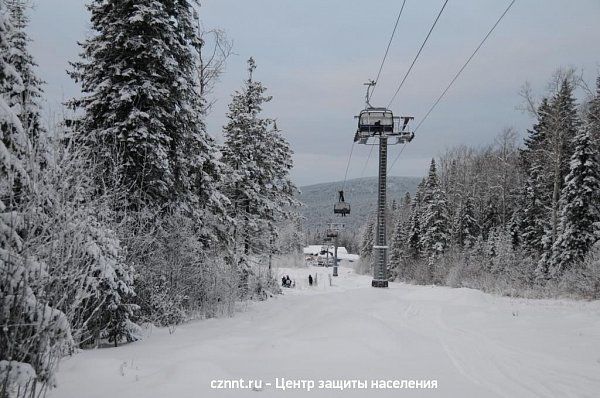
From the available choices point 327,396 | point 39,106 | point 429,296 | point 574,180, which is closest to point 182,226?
point 39,106

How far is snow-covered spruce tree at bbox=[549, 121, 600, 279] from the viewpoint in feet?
72.1

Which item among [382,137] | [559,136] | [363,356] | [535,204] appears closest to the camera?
[363,356]

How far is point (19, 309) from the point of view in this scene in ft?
11.0

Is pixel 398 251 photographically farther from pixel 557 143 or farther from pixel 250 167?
pixel 250 167

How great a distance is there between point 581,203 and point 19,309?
25.7 m

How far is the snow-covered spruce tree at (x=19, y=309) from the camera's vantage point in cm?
321

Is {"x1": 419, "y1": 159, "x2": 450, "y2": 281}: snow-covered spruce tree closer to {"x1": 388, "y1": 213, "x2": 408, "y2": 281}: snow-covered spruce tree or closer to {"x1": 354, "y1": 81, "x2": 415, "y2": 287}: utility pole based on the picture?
{"x1": 388, "y1": 213, "x2": 408, "y2": 281}: snow-covered spruce tree

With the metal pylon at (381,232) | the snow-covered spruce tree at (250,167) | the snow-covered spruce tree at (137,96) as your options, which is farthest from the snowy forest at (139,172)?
the metal pylon at (381,232)

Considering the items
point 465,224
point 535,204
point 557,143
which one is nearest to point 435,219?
point 465,224

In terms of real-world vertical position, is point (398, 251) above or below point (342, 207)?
below

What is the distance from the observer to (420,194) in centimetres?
5009

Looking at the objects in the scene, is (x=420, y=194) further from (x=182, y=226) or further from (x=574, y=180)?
(x=182, y=226)

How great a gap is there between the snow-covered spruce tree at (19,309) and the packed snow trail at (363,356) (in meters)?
0.86

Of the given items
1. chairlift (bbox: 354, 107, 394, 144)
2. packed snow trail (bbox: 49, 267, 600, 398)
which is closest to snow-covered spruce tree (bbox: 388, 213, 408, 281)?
chairlift (bbox: 354, 107, 394, 144)
